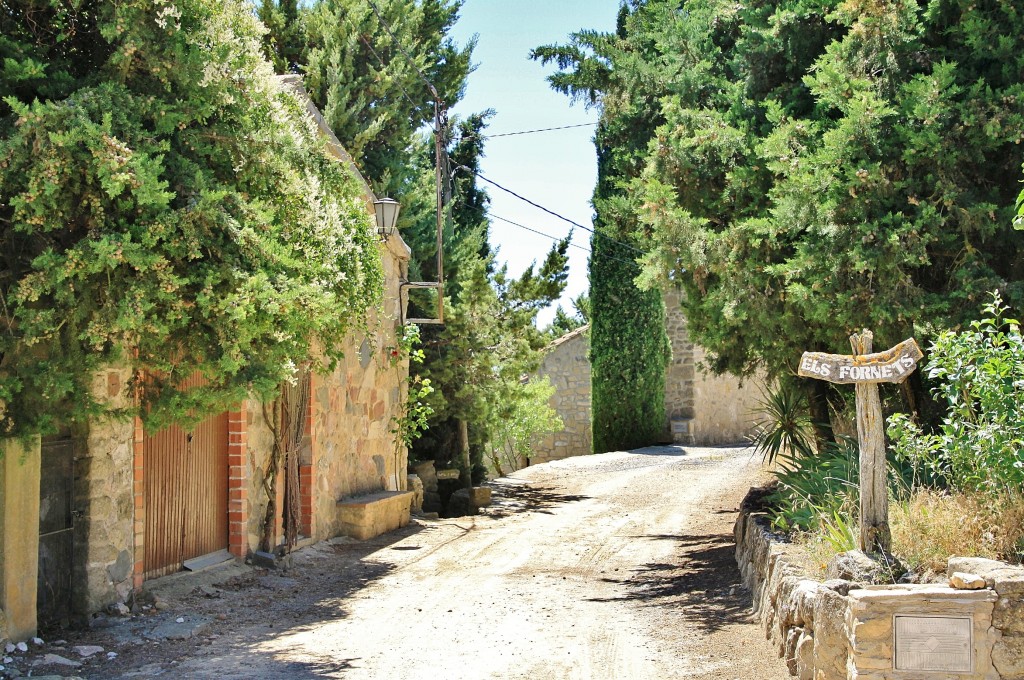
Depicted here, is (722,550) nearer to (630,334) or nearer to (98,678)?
(98,678)

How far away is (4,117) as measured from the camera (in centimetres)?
549

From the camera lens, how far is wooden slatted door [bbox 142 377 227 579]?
7.89m

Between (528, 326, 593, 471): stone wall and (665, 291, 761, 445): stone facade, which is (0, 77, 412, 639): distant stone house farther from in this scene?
(528, 326, 593, 471): stone wall

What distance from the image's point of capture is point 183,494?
329 inches

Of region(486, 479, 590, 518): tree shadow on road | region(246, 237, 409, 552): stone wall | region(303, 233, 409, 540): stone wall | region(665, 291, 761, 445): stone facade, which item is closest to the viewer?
region(246, 237, 409, 552): stone wall

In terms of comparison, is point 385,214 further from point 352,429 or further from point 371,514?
point 371,514

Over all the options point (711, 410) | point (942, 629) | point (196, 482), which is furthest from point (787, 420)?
point (711, 410)

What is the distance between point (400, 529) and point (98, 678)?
6694 mm

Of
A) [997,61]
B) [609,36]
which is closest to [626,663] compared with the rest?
[997,61]

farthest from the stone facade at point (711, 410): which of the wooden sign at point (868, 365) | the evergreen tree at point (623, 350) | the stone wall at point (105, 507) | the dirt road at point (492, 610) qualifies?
the stone wall at point (105, 507)

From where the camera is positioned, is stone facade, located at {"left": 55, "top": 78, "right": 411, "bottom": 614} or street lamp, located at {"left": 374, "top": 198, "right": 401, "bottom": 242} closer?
stone facade, located at {"left": 55, "top": 78, "right": 411, "bottom": 614}

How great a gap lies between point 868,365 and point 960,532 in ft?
3.88

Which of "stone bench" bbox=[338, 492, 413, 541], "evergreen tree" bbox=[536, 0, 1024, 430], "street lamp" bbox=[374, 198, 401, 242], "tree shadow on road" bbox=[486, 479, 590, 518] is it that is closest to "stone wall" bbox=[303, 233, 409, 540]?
"stone bench" bbox=[338, 492, 413, 541]

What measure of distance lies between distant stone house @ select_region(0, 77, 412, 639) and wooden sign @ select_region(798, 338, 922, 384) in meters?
4.31
